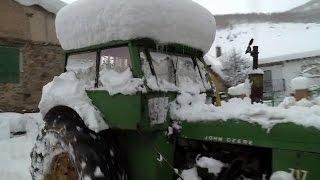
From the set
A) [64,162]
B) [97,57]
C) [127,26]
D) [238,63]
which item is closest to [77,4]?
[97,57]

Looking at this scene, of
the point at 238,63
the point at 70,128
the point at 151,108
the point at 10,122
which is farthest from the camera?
the point at 238,63

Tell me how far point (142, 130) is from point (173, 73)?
29.5 inches

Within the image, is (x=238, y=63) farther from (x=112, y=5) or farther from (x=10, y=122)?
(x=112, y=5)

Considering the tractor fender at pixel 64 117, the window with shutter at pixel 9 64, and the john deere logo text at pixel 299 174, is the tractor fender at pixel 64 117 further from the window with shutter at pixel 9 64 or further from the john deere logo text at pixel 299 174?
the window with shutter at pixel 9 64

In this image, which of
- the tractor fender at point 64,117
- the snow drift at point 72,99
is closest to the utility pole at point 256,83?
the snow drift at point 72,99

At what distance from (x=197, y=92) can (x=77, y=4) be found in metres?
1.47

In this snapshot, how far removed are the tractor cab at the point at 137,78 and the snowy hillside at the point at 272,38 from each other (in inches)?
982

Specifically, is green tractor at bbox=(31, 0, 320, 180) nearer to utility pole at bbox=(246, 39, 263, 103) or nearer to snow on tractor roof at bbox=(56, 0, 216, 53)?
snow on tractor roof at bbox=(56, 0, 216, 53)

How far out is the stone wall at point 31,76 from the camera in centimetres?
1205

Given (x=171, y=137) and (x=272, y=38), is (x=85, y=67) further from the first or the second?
(x=272, y=38)

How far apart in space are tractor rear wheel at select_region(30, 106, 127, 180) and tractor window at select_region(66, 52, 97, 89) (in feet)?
1.21

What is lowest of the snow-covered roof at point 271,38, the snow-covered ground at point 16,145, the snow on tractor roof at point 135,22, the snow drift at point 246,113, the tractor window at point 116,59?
the snow-covered ground at point 16,145

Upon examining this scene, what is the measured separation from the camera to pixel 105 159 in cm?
357

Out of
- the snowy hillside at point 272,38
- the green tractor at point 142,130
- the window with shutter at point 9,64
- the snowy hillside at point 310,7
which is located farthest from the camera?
the snowy hillside at point 310,7
